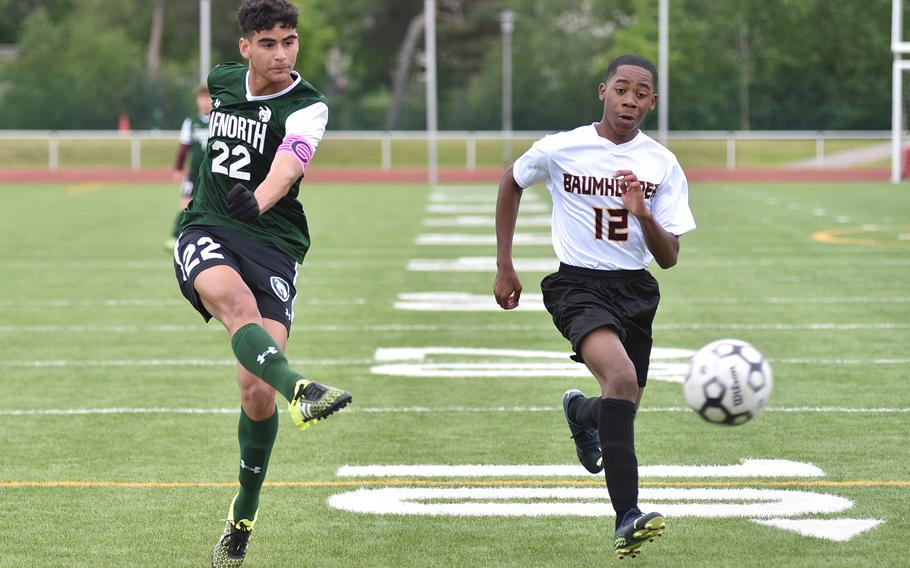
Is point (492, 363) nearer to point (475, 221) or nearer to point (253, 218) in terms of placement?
point (253, 218)

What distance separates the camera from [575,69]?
214ft

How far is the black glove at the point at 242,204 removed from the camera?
5281mm

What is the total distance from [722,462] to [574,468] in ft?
2.38

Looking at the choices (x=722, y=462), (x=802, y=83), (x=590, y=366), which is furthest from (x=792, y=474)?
(x=802, y=83)

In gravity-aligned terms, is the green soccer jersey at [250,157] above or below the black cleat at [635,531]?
above

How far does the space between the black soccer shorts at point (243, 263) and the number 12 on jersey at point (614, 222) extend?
128 centimetres

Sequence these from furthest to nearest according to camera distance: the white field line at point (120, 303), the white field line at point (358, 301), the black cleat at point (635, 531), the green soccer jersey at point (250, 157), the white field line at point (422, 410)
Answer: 1. the white field line at point (120, 303)
2. the white field line at point (358, 301)
3. the white field line at point (422, 410)
4. the green soccer jersey at point (250, 157)
5. the black cleat at point (635, 531)

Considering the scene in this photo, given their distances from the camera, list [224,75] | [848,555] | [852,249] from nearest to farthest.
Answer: [848,555]
[224,75]
[852,249]

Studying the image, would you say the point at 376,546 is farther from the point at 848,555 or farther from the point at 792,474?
the point at 792,474

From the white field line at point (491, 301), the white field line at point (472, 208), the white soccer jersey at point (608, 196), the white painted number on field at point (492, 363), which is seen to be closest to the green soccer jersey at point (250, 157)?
the white soccer jersey at point (608, 196)

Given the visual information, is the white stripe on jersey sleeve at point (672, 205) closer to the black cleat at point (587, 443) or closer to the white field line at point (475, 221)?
the black cleat at point (587, 443)

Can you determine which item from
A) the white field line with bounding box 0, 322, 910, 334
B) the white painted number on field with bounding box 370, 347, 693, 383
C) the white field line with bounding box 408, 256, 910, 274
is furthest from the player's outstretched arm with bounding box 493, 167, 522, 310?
the white field line with bounding box 408, 256, 910, 274

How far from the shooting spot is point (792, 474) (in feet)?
23.0

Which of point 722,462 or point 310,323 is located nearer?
point 722,462
